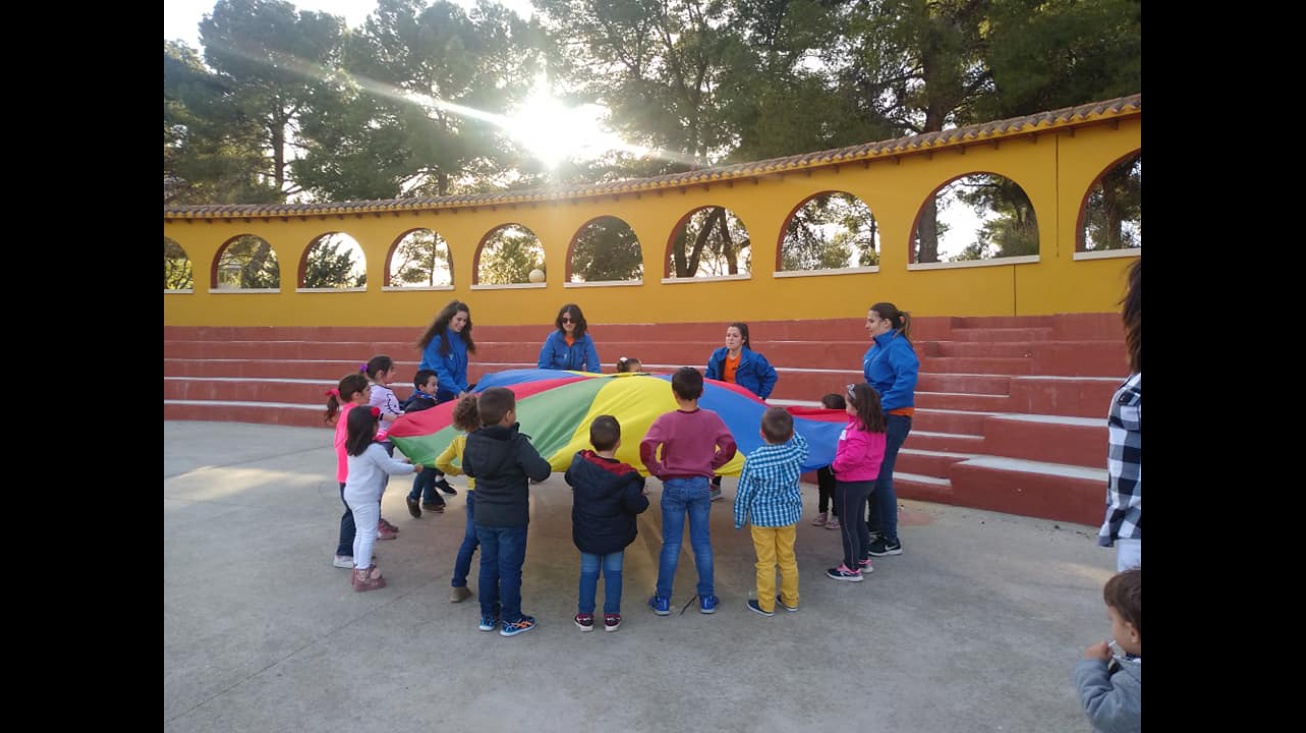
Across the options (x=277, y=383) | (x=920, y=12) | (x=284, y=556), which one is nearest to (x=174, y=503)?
(x=284, y=556)

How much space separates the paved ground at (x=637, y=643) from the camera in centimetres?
270

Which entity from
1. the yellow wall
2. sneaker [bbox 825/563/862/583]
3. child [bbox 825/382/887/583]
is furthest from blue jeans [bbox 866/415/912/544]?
the yellow wall

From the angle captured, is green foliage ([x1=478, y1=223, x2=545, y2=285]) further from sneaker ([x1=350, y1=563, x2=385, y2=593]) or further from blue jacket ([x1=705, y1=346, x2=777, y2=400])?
sneaker ([x1=350, y1=563, x2=385, y2=593])

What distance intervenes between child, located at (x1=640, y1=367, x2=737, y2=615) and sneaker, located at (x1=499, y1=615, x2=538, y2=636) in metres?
0.57

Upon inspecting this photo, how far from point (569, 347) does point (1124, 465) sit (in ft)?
14.5

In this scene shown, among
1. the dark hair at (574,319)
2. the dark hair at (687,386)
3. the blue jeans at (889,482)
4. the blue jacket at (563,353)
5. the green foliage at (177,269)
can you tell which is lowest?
the blue jeans at (889,482)

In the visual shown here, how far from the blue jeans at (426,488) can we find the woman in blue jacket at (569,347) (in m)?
1.29

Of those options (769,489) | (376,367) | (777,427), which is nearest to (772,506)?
(769,489)

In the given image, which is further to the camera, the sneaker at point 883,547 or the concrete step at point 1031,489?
the concrete step at point 1031,489

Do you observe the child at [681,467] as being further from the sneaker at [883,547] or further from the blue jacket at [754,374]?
the blue jacket at [754,374]

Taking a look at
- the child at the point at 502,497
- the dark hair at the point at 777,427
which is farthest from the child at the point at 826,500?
the child at the point at 502,497

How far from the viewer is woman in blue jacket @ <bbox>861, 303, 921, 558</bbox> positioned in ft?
14.7
